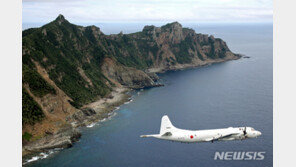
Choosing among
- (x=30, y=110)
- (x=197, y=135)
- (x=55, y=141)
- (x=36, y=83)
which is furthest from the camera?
(x=36, y=83)

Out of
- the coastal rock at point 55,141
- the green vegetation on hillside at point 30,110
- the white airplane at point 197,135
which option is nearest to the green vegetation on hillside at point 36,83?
the green vegetation on hillside at point 30,110

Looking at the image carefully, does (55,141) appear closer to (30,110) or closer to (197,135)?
(30,110)

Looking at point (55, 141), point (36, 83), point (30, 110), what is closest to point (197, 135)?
point (55, 141)

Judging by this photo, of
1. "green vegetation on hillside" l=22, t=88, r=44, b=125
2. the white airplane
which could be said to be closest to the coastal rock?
"green vegetation on hillside" l=22, t=88, r=44, b=125

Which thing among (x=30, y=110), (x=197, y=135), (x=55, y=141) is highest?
(x=30, y=110)

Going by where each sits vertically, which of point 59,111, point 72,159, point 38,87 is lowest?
point 72,159

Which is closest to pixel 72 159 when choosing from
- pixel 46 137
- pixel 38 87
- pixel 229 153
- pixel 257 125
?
pixel 46 137

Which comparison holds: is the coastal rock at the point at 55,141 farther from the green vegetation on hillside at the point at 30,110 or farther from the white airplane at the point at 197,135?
the white airplane at the point at 197,135

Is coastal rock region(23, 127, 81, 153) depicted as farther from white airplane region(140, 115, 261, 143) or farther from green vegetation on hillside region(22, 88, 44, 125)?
white airplane region(140, 115, 261, 143)

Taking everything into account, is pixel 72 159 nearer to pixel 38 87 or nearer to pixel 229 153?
pixel 38 87

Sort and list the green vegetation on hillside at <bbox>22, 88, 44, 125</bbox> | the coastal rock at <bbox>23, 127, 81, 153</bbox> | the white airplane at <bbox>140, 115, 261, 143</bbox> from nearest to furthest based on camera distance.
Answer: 1. the white airplane at <bbox>140, 115, 261, 143</bbox>
2. the coastal rock at <bbox>23, 127, 81, 153</bbox>
3. the green vegetation on hillside at <bbox>22, 88, 44, 125</bbox>

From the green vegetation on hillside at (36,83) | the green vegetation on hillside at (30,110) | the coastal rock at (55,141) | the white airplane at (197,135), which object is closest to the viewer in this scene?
the white airplane at (197,135)
